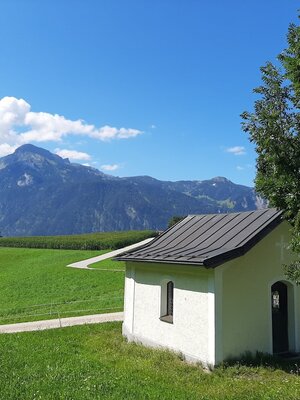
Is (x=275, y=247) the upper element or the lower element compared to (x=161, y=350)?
upper

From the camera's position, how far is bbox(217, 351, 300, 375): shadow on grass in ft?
37.9

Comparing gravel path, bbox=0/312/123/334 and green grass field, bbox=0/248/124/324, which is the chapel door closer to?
gravel path, bbox=0/312/123/334

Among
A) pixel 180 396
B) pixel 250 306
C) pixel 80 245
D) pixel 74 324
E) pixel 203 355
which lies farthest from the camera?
pixel 80 245

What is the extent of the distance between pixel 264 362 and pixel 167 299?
3.93 m

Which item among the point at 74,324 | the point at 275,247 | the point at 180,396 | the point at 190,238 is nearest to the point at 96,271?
the point at 74,324

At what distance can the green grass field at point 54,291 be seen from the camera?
2398 cm

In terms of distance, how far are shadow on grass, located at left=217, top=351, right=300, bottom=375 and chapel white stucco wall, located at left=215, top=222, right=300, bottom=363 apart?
175 mm

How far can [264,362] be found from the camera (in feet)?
39.7

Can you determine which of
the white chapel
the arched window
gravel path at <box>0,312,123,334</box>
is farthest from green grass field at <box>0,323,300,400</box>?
gravel path at <box>0,312,123,334</box>

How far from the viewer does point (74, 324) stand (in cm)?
1925

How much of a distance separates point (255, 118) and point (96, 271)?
29.0m

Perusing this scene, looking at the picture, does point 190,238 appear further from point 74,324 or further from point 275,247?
point 74,324

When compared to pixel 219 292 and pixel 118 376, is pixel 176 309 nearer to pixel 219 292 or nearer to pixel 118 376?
pixel 219 292

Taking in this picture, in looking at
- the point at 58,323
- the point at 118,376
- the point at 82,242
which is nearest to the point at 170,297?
the point at 118,376
